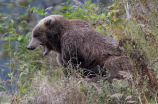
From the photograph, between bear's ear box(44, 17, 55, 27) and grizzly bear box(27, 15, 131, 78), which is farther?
bear's ear box(44, 17, 55, 27)

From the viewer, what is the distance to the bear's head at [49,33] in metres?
6.12

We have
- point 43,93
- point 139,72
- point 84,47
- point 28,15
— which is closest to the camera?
point 139,72

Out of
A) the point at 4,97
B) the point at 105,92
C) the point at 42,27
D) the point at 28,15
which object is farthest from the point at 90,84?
the point at 28,15

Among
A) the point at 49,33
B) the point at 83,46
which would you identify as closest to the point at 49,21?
the point at 49,33

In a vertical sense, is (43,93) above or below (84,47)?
below

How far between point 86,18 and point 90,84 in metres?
3.21

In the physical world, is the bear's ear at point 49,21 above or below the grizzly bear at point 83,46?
above

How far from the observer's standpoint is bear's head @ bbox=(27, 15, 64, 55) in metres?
6.12

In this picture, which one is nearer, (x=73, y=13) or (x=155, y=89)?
(x=155, y=89)

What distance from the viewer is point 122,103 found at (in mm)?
4086

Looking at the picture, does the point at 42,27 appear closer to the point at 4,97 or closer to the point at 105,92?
the point at 4,97

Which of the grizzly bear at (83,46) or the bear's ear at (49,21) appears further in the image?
the bear's ear at (49,21)

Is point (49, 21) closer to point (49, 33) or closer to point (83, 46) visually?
point (49, 33)

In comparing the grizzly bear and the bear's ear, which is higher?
the bear's ear
